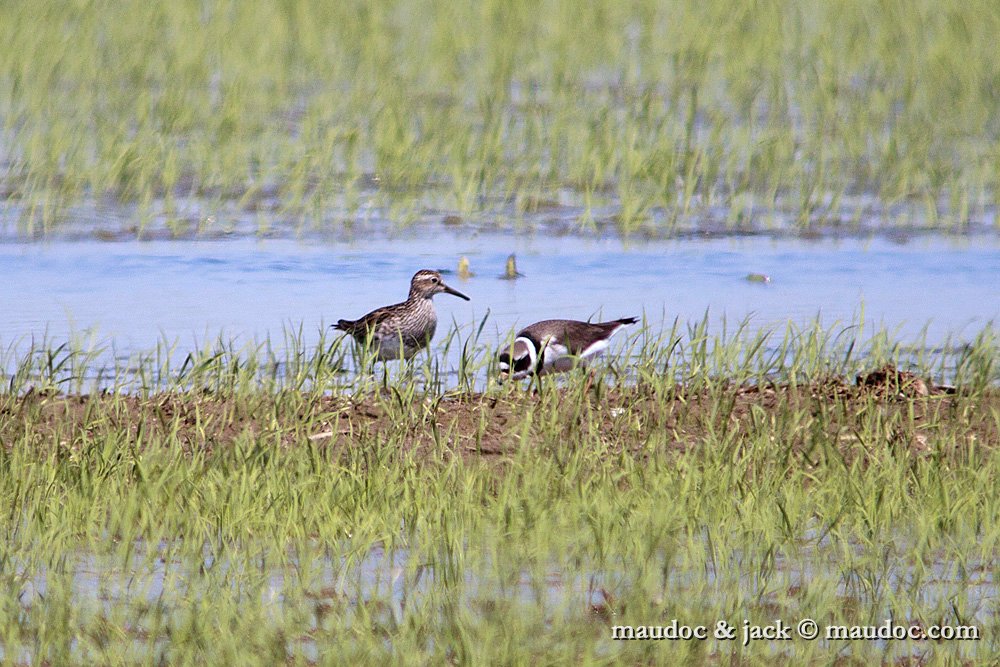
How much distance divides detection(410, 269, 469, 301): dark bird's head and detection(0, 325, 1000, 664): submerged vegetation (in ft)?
2.86

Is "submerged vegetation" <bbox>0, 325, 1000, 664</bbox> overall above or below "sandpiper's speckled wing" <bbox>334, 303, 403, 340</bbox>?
below

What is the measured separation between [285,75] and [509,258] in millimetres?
4763

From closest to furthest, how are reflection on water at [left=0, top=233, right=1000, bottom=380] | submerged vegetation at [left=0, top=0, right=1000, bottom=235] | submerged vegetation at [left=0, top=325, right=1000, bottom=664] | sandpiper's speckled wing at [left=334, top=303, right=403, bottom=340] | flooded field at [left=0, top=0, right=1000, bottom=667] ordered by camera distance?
submerged vegetation at [left=0, top=325, right=1000, bottom=664] < flooded field at [left=0, top=0, right=1000, bottom=667] < sandpiper's speckled wing at [left=334, top=303, right=403, bottom=340] < reflection on water at [left=0, top=233, right=1000, bottom=380] < submerged vegetation at [left=0, top=0, right=1000, bottom=235]

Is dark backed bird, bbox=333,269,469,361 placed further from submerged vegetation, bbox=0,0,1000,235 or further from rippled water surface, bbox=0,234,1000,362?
submerged vegetation, bbox=0,0,1000,235

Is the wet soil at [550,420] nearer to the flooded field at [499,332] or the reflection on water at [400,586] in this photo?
the flooded field at [499,332]

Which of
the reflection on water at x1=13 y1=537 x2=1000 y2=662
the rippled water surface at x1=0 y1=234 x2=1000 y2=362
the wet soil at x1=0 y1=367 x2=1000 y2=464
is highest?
the rippled water surface at x1=0 y1=234 x2=1000 y2=362

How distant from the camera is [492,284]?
946 centimetres

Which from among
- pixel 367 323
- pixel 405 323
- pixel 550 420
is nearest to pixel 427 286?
pixel 405 323

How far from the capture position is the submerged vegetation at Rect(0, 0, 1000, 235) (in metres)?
10.7

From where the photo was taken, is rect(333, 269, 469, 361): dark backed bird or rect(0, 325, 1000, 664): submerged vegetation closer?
rect(0, 325, 1000, 664): submerged vegetation

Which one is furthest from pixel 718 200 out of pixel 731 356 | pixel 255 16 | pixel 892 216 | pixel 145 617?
pixel 145 617

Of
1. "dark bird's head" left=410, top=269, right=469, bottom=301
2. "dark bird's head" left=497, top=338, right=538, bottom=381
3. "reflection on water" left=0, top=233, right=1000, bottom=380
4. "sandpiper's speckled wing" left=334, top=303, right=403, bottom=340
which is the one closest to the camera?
"dark bird's head" left=497, top=338, right=538, bottom=381

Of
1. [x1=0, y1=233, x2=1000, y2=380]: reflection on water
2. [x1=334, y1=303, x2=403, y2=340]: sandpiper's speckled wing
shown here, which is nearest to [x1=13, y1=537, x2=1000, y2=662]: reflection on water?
[x1=0, y1=233, x2=1000, y2=380]: reflection on water

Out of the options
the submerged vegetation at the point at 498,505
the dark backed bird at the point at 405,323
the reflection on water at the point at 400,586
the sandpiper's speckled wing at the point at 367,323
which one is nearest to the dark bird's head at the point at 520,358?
the submerged vegetation at the point at 498,505
